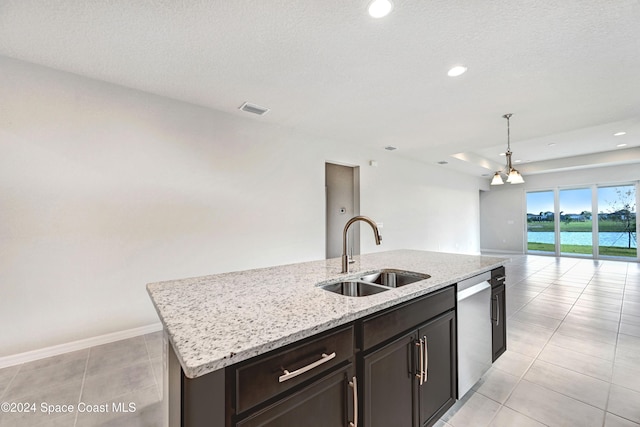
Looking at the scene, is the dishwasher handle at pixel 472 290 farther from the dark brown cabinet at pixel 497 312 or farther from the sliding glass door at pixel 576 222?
the sliding glass door at pixel 576 222

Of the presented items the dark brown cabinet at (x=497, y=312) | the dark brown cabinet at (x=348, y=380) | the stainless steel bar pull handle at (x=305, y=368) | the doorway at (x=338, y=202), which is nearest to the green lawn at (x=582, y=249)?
the doorway at (x=338, y=202)

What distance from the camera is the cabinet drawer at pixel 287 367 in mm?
765

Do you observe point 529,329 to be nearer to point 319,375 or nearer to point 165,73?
point 319,375

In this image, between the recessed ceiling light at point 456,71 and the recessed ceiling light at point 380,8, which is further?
the recessed ceiling light at point 456,71

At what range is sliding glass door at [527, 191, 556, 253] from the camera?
796 centimetres

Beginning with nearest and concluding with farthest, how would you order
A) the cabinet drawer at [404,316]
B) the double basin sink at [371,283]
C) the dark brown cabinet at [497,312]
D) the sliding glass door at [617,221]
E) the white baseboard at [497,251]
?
the cabinet drawer at [404,316] < the double basin sink at [371,283] < the dark brown cabinet at [497,312] < the sliding glass door at [617,221] < the white baseboard at [497,251]

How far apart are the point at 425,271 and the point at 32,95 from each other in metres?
3.55

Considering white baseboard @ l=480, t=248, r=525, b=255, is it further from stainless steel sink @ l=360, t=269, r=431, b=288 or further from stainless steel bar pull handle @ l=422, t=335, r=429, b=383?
stainless steel bar pull handle @ l=422, t=335, r=429, b=383

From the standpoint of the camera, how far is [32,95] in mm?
2297

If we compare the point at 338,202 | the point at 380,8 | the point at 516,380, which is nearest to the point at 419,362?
the point at 516,380

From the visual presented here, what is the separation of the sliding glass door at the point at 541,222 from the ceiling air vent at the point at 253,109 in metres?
8.97

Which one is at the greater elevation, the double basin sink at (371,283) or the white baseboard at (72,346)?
the double basin sink at (371,283)

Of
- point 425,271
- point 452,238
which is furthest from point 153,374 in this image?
point 452,238

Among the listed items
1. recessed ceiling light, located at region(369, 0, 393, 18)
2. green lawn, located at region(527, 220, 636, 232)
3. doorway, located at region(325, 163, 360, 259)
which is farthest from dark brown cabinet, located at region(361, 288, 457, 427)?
green lawn, located at region(527, 220, 636, 232)
